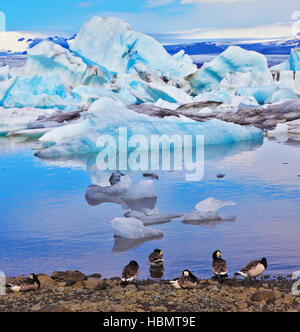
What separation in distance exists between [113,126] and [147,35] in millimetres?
14118

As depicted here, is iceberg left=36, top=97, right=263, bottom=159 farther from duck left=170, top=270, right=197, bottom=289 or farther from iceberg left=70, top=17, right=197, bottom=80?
iceberg left=70, top=17, right=197, bottom=80

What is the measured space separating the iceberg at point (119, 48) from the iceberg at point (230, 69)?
126 cm

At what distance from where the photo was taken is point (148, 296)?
3277 mm

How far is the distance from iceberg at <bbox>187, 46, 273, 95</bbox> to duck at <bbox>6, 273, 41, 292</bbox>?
2092 centimetres

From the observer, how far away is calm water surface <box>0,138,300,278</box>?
13.7 ft

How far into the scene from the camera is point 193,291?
3354mm

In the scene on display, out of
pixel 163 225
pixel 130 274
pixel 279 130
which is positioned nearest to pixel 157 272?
pixel 130 274

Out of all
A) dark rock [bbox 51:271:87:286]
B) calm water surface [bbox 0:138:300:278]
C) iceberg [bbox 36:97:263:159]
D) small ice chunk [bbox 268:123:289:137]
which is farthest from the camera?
small ice chunk [bbox 268:123:289:137]

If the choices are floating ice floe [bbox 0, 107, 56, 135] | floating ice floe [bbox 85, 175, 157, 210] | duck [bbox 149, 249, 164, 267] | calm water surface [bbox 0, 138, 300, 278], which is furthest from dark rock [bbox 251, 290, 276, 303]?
floating ice floe [bbox 0, 107, 56, 135]

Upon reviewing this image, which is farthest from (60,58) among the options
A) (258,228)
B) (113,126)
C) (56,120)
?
(258,228)

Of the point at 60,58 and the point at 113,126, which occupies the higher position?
the point at 60,58

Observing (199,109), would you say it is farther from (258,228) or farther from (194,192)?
(258,228)

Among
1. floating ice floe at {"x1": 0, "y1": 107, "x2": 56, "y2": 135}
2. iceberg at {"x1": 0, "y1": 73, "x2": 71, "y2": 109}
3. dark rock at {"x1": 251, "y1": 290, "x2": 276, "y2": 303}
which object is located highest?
iceberg at {"x1": 0, "y1": 73, "x2": 71, "y2": 109}
